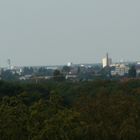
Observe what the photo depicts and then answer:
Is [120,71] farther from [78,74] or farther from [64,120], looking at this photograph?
[64,120]

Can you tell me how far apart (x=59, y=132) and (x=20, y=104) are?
2.01 meters

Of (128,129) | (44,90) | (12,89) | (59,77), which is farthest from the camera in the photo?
(59,77)

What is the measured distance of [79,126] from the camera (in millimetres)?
18984

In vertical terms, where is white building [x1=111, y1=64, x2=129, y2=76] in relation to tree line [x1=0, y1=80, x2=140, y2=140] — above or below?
below

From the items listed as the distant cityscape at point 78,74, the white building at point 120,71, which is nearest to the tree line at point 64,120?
the distant cityscape at point 78,74

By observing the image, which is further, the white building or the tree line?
the white building

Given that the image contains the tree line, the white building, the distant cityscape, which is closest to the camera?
the tree line

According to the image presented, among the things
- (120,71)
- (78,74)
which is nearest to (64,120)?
(78,74)

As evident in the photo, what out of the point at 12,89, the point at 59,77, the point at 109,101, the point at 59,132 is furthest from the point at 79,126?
the point at 59,77

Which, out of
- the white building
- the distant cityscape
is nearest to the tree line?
the distant cityscape

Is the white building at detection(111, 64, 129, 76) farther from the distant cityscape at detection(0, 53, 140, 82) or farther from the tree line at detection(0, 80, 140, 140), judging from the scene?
the tree line at detection(0, 80, 140, 140)

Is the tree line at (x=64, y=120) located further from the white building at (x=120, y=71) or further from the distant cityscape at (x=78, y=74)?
the white building at (x=120, y=71)

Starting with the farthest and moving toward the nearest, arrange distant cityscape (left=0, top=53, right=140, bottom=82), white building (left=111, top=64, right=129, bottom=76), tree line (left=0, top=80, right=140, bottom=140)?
white building (left=111, top=64, right=129, bottom=76)
distant cityscape (left=0, top=53, right=140, bottom=82)
tree line (left=0, top=80, right=140, bottom=140)

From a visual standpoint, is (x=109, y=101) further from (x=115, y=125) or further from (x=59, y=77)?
(x=59, y=77)
